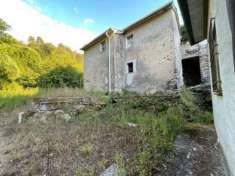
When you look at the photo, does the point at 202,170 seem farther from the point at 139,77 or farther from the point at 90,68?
the point at 90,68

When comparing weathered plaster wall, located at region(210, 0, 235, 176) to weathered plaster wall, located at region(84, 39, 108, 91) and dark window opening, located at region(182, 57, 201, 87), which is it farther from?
dark window opening, located at region(182, 57, 201, 87)

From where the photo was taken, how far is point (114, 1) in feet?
40.3

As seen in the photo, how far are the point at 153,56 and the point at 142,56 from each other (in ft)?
2.98

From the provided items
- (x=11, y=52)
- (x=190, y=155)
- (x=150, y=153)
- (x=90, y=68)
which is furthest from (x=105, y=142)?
(x=11, y=52)

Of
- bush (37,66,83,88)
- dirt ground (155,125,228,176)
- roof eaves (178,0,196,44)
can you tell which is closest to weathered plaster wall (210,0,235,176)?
dirt ground (155,125,228,176)

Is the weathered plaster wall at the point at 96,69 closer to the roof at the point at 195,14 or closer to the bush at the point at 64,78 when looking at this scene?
the bush at the point at 64,78

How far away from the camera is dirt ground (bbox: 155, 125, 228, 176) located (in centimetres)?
209

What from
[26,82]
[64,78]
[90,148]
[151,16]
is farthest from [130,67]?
[26,82]

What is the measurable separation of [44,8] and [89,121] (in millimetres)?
10423

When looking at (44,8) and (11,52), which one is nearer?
(44,8)

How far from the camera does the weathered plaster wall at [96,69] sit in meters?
12.7

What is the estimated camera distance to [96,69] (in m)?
13.7

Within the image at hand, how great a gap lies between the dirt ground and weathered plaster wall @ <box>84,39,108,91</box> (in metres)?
9.72

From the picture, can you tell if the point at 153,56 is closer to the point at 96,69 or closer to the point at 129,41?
the point at 129,41
